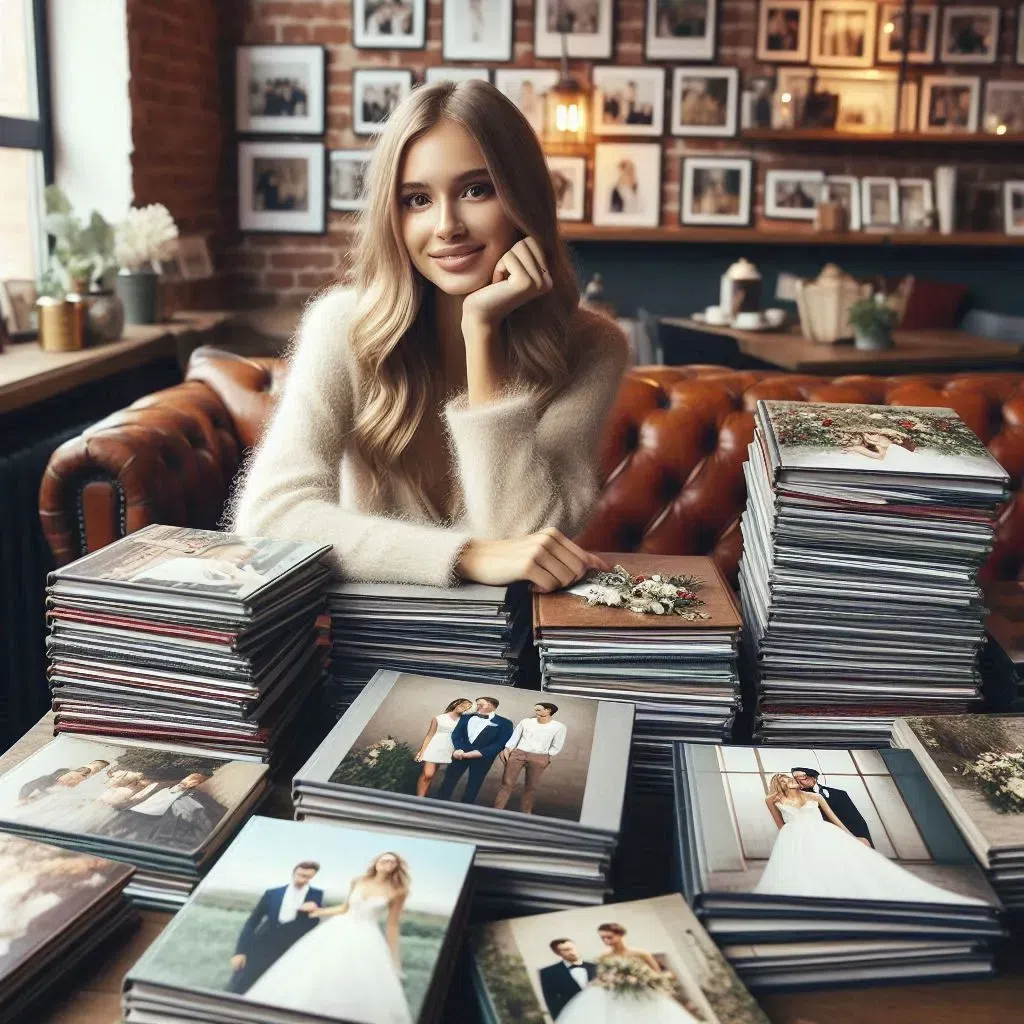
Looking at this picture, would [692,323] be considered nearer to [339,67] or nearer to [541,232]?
[339,67]

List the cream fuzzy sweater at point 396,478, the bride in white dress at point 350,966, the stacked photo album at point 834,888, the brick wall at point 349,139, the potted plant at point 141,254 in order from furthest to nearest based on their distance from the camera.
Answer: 1. the brick wall at point 349,139
2. the potted plant at point 141,254
3. the cream fuzzy sweater at point 396,478
4. the stacked photo album at point 834,888
5. the bride in white dress at point 350,966

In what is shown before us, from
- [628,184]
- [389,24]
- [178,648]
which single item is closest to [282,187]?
[389,24]

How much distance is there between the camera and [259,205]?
18.7ft

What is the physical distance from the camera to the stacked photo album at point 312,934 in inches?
26.5

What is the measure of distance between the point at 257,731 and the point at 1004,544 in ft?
5.80

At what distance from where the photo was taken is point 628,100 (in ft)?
18.7

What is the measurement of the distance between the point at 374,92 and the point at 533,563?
4989 mm

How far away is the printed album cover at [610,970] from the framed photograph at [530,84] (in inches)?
208

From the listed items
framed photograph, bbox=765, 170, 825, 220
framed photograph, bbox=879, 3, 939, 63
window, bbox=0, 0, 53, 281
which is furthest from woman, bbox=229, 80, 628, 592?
framed photograph, bbox=879, 3, 939, 63

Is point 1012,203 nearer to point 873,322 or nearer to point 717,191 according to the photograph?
point 717,191

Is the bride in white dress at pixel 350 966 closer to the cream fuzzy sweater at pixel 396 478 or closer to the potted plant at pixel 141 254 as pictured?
the cream fuzzy sweater at pixel 396 478

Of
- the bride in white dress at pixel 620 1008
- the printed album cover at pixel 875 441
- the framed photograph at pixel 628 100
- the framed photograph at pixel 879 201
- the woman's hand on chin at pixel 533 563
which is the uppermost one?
the framed photograph at pixel 628 100

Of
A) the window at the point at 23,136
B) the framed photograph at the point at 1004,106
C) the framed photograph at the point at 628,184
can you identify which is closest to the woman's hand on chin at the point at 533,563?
the window at the point at 23,136

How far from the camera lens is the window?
3686 mm
